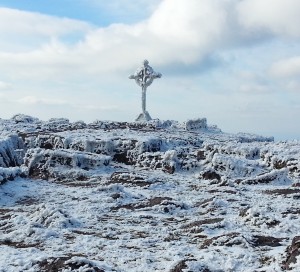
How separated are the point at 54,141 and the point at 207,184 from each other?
16442mm

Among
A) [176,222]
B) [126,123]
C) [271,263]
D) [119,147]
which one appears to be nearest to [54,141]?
[119,147]

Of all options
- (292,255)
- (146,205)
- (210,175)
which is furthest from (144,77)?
(292,255)

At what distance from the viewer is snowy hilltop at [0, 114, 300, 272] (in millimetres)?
14023

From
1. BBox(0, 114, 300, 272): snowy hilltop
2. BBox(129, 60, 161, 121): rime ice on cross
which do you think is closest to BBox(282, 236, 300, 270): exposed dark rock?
BBox(0, 114, 300, 272): snowy hilltop

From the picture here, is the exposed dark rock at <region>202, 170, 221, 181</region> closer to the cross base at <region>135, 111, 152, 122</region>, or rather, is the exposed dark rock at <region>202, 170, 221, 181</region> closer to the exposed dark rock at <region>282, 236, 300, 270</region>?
the exposed dark rock at <region>282, 236, 300, 270</region>

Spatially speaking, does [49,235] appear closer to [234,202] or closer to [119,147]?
[234,202]

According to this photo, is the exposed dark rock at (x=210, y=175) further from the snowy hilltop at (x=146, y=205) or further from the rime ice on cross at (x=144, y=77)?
the rime ice on cross at (x=144, y=77)

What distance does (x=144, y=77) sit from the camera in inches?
2344

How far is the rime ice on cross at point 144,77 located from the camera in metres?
59.3

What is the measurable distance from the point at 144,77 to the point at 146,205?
3873cm

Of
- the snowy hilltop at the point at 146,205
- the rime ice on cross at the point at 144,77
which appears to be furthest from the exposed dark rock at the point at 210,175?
the rime ice on cross at the point at 144,77

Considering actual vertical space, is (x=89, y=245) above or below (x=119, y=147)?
below

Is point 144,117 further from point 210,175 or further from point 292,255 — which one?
point 292,255

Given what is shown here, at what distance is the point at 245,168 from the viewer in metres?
31.6
